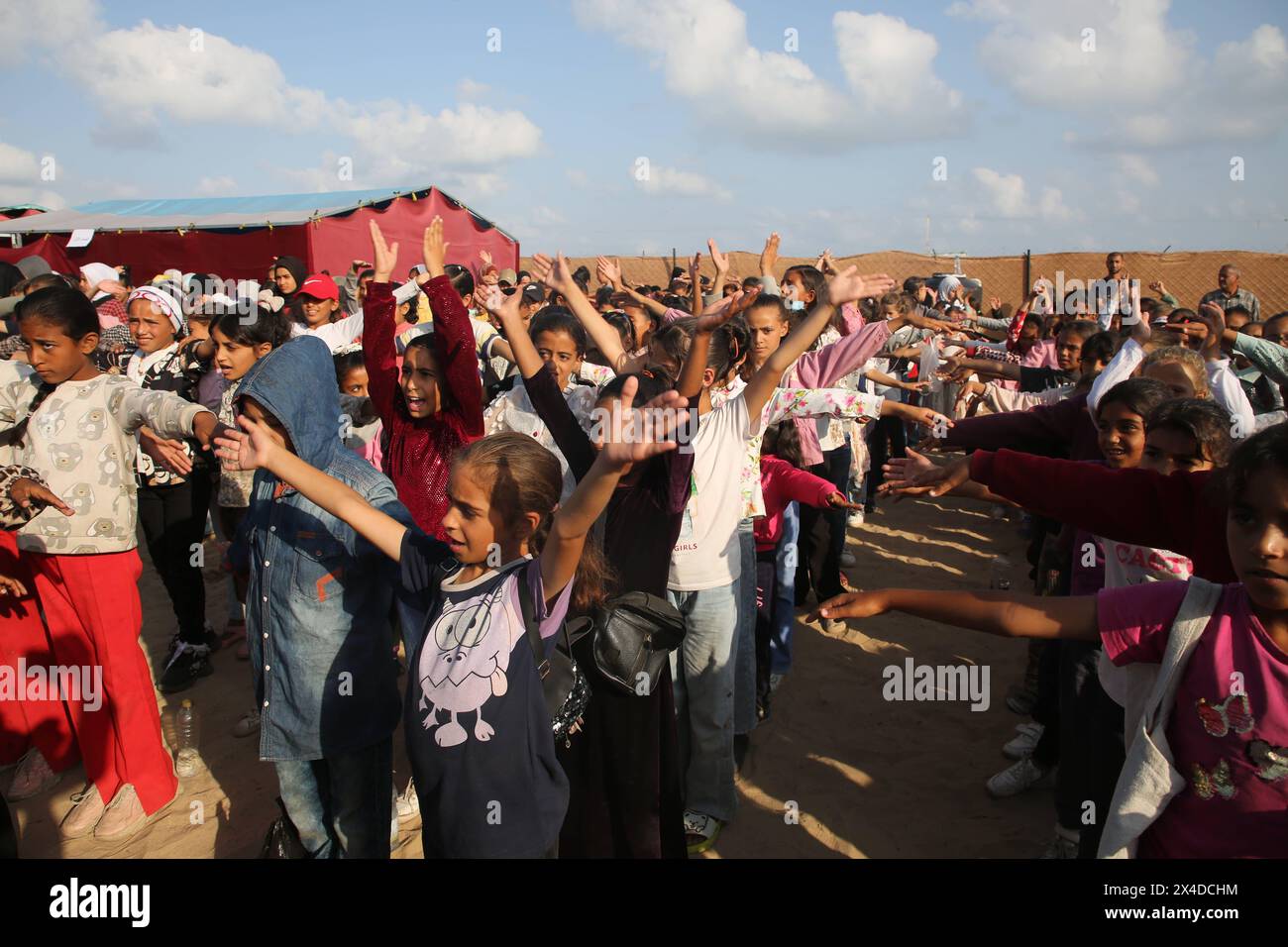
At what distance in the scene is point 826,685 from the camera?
480 centimetres

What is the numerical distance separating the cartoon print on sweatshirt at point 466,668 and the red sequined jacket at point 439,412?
128 cm

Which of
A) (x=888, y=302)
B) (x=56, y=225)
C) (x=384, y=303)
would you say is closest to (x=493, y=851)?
(x=384, y=303)

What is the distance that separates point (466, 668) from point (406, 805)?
207 centimetres

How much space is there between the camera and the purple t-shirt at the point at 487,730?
6.27ft

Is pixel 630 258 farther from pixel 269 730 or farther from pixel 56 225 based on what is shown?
pixel 269 730

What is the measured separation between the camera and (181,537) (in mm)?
4668

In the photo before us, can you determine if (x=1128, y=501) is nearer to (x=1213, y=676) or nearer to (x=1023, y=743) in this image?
(x=1213, y=676)

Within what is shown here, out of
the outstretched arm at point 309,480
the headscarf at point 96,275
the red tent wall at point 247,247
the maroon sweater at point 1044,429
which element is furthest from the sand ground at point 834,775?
the red tent wall at point 247,247

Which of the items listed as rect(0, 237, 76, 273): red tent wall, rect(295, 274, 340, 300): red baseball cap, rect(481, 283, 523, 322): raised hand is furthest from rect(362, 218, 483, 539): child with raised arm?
rect(0, 237, 76, 273): red tent wall

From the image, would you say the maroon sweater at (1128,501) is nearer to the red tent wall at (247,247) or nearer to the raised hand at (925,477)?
the raised hand at (925,477)

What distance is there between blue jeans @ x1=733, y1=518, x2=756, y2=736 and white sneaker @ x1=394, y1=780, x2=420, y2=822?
1480 mm

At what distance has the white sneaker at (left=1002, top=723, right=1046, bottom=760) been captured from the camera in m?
3.93

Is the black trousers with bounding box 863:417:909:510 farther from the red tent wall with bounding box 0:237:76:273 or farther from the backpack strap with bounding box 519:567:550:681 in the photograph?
the red tent wall with bounding box 0:237:76:273

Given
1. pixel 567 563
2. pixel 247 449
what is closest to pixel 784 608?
pixel 567 563
